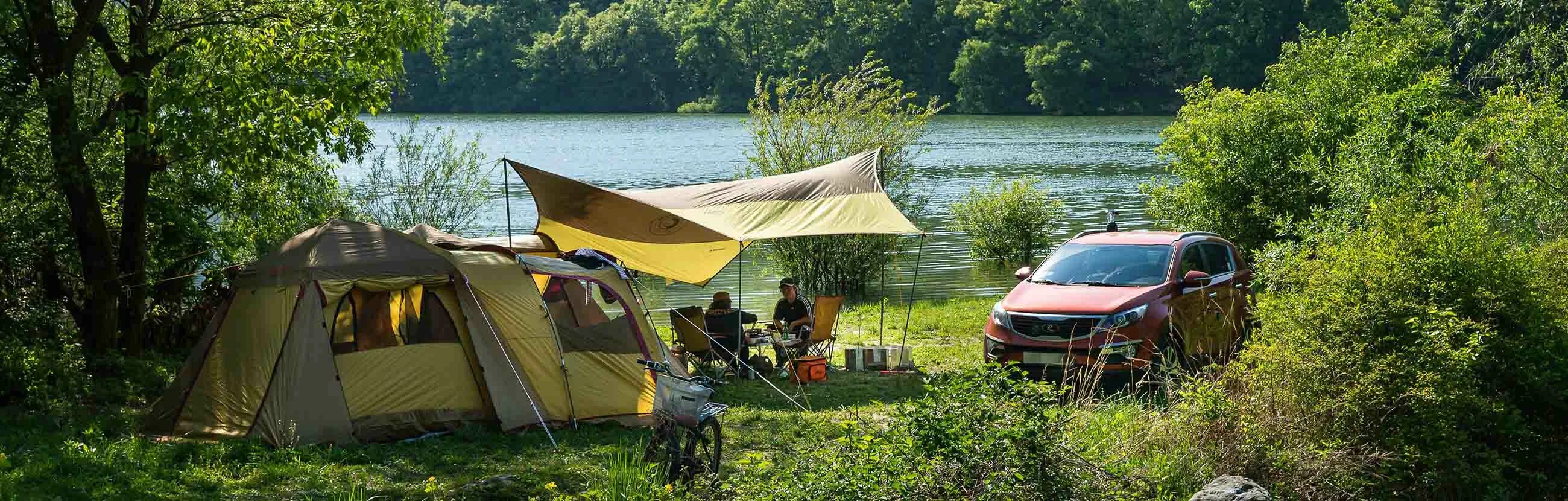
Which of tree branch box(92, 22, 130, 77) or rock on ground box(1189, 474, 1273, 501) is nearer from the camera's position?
rock on ground box(1189, 474, 1273, 501)

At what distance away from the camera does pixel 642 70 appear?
86.9 metres

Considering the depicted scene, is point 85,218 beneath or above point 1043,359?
above

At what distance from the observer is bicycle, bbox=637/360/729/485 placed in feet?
22.2

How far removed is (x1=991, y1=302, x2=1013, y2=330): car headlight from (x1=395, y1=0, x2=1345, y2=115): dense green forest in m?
51.3

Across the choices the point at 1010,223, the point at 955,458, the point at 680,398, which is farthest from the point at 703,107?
the point at 955,458

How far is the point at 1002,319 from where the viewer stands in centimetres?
1081

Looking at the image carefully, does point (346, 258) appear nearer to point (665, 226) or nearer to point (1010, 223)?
point (665, 226)

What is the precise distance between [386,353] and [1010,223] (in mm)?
17569

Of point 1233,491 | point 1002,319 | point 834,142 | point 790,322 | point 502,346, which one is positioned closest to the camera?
point 1233,491

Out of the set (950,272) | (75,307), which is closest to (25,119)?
(75,307)

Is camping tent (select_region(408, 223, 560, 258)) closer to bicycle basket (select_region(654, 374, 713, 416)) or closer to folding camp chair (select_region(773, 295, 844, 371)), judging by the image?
folding camp chair (select_region(773, 295, 844, 371))

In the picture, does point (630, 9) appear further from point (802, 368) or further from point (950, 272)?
point (802, 368)

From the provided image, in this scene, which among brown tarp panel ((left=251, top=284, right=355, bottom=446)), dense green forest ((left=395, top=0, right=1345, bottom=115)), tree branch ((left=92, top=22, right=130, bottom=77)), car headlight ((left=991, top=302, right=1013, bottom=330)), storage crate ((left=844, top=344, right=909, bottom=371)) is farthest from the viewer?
dense green forest ((left=395, top=0, right=1345, bottom=115))

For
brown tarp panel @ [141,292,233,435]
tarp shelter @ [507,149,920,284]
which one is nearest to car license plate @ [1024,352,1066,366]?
tarp shelter @ [507,149,920,284]
